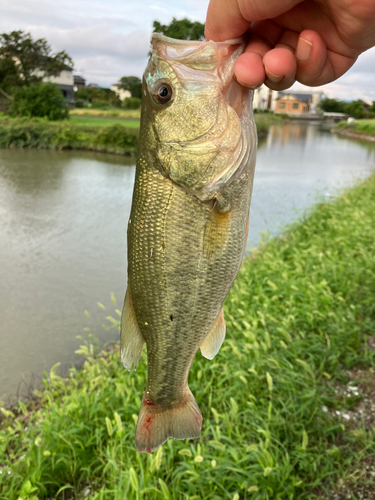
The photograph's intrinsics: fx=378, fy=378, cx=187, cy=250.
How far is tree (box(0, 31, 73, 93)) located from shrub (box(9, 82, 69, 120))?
299cm

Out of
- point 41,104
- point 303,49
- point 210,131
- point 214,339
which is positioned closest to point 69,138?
point 41,104

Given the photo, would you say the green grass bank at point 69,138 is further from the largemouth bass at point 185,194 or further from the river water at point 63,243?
the largemouth bass at point 185,194

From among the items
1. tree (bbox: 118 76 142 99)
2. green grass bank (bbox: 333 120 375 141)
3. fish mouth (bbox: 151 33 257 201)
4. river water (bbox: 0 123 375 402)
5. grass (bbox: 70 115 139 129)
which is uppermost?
tree (bbox: 118 76 142 99)

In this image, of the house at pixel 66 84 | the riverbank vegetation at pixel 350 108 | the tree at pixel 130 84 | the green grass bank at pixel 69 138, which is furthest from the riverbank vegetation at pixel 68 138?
the riverbank vegetation at pixel 350 108

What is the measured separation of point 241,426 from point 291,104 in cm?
9037

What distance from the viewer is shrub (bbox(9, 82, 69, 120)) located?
28.3 metres

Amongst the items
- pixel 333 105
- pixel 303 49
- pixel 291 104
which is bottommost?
pixel 303 49

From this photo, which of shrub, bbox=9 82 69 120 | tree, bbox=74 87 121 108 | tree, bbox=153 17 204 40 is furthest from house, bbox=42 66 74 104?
tree, bbox=153 17 204 40

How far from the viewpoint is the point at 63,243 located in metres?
8.45

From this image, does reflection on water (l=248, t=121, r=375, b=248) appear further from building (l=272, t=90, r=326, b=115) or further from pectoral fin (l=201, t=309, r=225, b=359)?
building (l=272, t=90, r=326, b=115)

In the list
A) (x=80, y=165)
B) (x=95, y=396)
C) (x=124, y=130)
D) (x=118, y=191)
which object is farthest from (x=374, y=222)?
(x=124, y=130)

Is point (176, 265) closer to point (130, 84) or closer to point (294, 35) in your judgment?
point (294, 35)

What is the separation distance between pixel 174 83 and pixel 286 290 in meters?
3.70

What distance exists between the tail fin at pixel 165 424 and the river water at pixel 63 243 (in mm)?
3493
